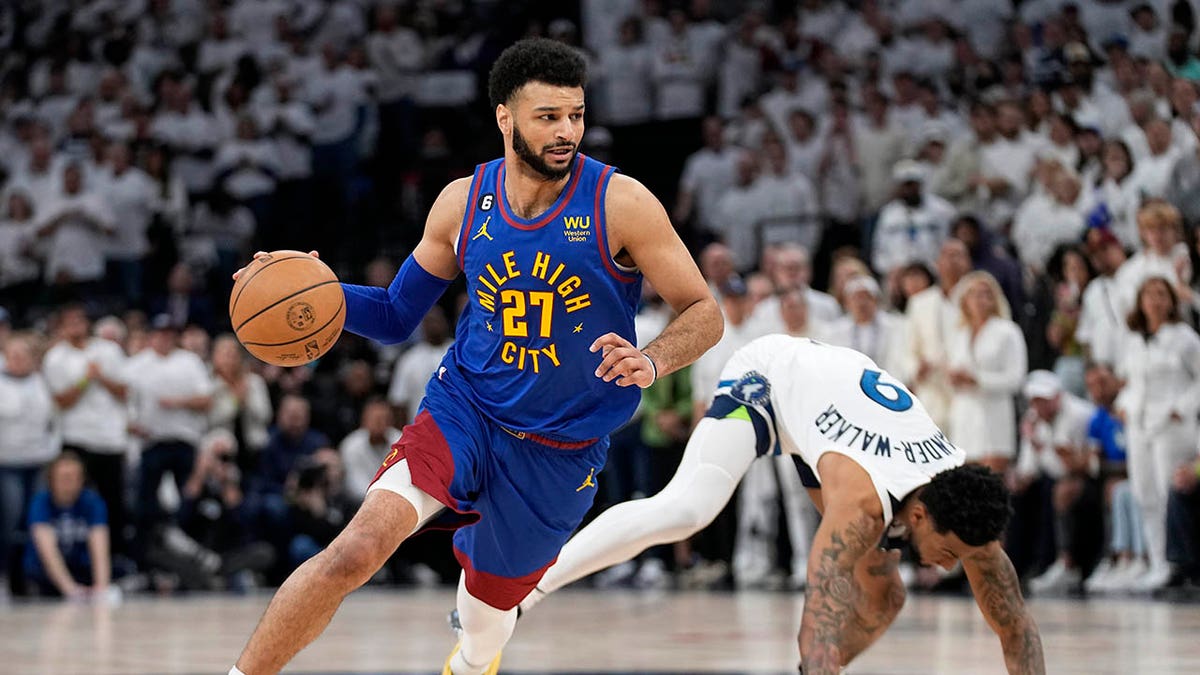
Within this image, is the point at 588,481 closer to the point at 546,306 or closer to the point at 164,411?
the point at 546,306

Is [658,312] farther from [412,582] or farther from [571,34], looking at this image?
[571,34]

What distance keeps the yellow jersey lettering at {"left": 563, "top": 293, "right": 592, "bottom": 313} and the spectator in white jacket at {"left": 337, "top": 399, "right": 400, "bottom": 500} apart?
910cm

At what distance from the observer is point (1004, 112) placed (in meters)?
14.4

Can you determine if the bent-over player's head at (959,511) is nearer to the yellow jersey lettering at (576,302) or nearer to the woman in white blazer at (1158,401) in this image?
the yellow jersey lettering at (576,302)

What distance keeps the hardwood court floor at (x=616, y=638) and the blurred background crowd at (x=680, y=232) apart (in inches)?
47.4

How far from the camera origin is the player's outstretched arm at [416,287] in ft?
19.4

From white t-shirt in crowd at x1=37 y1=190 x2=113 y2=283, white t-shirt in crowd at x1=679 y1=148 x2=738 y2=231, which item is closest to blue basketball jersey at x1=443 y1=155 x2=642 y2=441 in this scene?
white t-shirt in crowd at x1=679 y1=148 x2=738 y2=231

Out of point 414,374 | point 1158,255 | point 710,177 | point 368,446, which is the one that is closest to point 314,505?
point 368,446

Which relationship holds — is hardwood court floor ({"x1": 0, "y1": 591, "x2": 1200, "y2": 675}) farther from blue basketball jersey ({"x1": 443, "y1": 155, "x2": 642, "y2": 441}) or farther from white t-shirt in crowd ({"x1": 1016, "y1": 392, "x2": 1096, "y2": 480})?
blue basketball jersey ({"x1": 443, "y1": 155, "x2": 642, "y2": 441})

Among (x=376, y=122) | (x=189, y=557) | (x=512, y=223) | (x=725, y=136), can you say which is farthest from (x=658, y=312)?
(x=512, y=223)

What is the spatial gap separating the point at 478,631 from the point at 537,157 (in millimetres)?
1835

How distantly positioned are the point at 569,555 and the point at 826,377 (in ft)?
4.60

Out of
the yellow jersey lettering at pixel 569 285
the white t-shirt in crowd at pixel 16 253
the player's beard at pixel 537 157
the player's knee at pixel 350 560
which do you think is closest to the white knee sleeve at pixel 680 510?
the yellow jersey lettering at pixel 569 285

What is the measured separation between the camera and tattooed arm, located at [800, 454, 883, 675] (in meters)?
5.62
